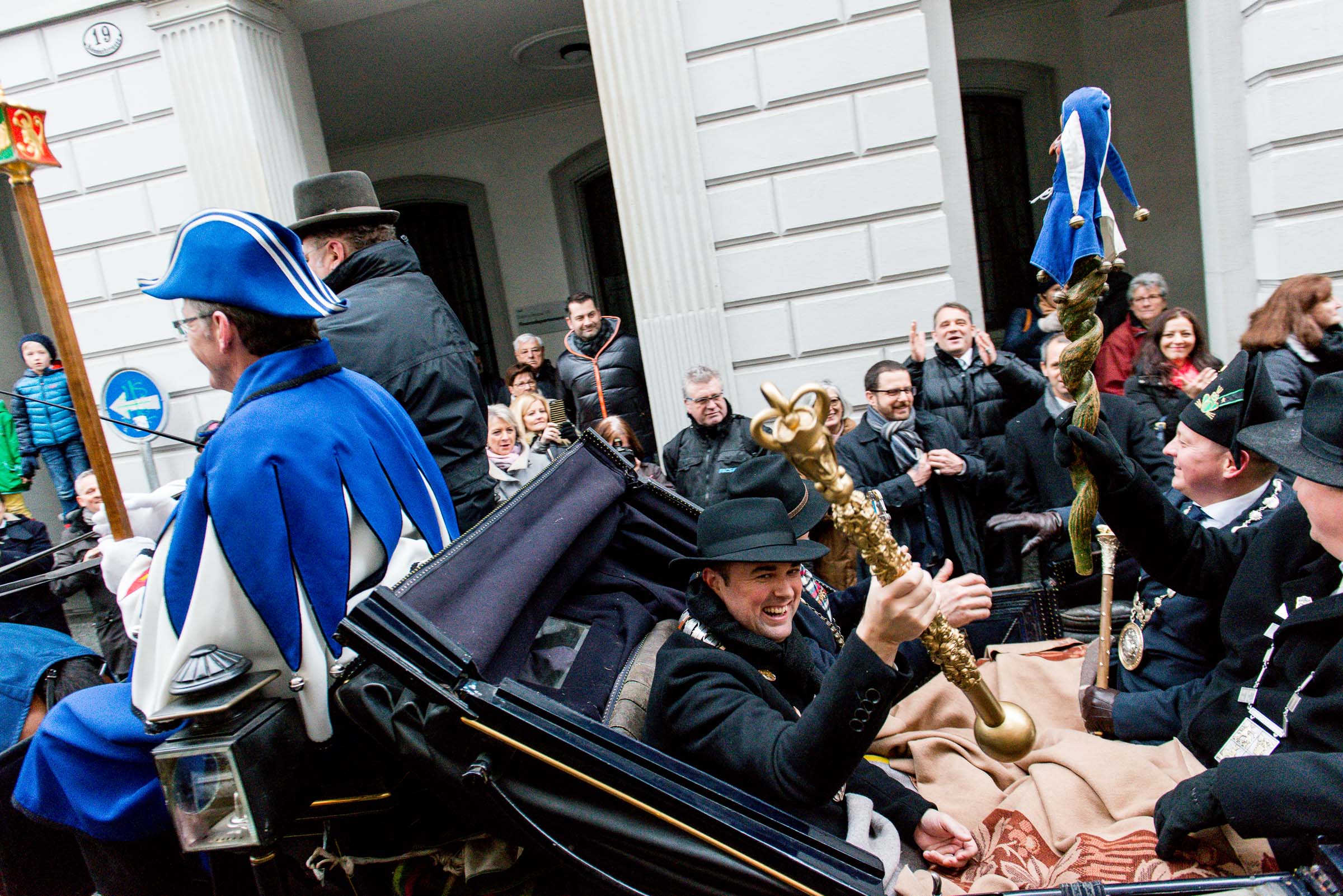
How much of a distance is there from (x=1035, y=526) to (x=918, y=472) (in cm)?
63

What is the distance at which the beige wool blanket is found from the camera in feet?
5.74

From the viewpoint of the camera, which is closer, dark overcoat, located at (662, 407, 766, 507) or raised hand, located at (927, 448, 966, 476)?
raised hand, located at (927, 448, 966, 476)

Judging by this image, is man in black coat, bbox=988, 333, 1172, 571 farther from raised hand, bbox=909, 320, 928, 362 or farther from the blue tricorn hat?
the blue tricorn hat

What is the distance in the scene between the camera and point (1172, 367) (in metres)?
4.29

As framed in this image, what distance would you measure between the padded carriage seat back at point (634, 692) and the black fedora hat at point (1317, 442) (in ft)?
4.36

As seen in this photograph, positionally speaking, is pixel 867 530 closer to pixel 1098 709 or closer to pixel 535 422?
pixel 1098 709

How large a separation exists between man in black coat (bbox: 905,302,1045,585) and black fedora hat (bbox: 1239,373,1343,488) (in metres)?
2.63

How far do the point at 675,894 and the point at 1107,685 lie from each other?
64.0 inches

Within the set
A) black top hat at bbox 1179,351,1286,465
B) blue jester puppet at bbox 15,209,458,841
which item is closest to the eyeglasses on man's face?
blue jester puppet at bbox 15,209,458,841

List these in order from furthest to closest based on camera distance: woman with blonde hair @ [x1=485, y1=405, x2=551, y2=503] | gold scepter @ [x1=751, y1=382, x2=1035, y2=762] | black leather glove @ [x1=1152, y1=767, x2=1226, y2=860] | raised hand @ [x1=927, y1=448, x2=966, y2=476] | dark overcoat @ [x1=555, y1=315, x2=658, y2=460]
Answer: dark overcoat @ [x1=555, y1=315, x2=658, y2=460] → woman with blonde hair @ [x1=485, y1=405, x2=551, y2=503] → raised hand @ [x1=927, y1=448, x2=966, y2=476] → black leather glove @ [x1=1152, y1=767, x2=1226, y2=860] → gold scepter @ [x1=751, y1=382, x2=1035, y2=762]

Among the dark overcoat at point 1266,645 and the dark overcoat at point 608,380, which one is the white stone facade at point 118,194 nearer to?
the dark overcoat at point 608,380

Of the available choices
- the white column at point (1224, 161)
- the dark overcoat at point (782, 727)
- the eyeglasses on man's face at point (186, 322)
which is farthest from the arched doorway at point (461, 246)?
the dark overcoat at point (782, 727)

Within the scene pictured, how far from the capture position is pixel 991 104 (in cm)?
880

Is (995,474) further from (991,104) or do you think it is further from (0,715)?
(991,104)
